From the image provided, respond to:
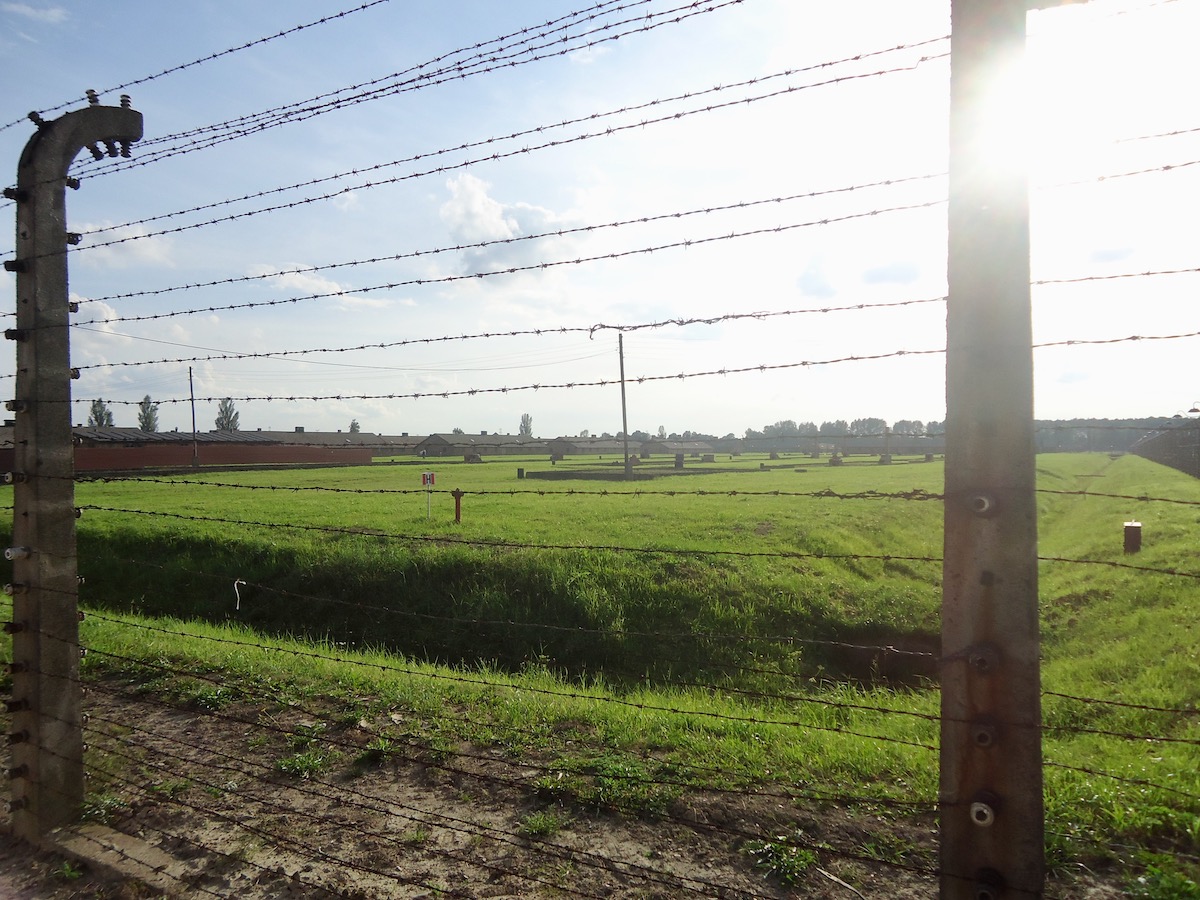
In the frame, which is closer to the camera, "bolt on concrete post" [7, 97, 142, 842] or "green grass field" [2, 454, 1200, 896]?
"bolt on concrete post" [7, 97, 142, 842]

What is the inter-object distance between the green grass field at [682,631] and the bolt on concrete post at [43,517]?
0.87m

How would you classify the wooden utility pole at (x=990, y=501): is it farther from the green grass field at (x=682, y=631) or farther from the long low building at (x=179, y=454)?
the long low building at (x=179, y=454)

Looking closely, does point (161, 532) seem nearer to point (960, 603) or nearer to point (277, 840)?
point (277, 840)

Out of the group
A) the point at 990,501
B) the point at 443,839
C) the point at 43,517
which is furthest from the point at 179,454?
the point at 990,501

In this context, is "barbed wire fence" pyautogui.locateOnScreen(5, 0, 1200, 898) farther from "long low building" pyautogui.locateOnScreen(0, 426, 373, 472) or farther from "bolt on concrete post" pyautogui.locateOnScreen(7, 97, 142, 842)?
"long low building" pyautogui.locateOnScreen(0, 426, 373, 472)

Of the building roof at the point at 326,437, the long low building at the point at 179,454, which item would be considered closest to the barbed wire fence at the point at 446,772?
the long low building at the point at 179,454

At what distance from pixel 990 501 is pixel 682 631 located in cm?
981

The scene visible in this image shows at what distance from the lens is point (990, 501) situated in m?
2.46

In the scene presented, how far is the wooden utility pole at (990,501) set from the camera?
247 centimetres

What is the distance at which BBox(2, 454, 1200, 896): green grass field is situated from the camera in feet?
15.9

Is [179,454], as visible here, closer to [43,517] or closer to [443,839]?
[43,517]

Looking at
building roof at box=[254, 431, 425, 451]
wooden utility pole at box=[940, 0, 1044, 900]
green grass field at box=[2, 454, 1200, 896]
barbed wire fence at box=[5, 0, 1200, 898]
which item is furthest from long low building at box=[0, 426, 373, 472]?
wooden utility pole at box=[940, 0, 1044, 900]

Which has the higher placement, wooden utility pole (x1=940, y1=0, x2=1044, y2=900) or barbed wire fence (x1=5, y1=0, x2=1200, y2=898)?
wooden utility pole (x1=940, y1=0, x2=1044, y2=900)

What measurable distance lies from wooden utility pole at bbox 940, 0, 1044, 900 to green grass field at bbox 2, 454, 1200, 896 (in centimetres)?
52
